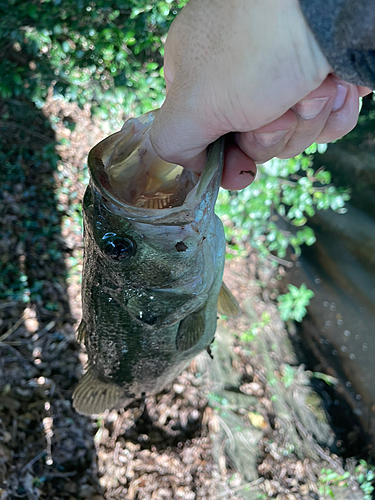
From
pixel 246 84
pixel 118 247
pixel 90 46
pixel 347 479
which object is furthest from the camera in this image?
pixel 347 479

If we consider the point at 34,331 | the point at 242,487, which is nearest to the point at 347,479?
the point at 242,487

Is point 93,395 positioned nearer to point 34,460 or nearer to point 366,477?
point 34,460

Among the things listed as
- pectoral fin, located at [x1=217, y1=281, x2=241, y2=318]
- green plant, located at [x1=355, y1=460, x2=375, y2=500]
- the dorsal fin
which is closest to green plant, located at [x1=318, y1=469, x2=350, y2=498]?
green plant, located at [x1=355, y1=460, x2=375, y2=500]

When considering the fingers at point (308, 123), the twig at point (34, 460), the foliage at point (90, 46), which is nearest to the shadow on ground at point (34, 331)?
the twig at point (34, 460)

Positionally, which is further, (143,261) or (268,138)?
(143,261)

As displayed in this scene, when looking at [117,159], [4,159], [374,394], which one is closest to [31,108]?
[4,159]

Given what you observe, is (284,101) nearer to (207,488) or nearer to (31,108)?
(207,488)
